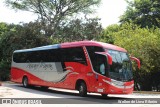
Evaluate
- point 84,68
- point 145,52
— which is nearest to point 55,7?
point 145,52

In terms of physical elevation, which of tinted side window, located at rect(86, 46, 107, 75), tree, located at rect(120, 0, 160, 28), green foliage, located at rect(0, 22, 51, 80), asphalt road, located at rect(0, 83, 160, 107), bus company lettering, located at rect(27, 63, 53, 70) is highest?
tree, located at rect(120, 0, 160, 28)

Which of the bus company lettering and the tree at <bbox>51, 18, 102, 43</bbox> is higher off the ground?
the tree at <bbox>51, 18, 102, 43</bbox>

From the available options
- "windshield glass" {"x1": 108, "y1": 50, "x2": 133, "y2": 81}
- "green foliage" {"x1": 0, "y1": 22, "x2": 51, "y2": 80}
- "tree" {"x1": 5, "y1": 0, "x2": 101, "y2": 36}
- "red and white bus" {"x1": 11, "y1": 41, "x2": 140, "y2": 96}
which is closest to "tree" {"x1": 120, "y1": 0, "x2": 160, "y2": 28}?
"tree" {"x1": 5, "y1": 0, "x2": 101, "y2": 36}

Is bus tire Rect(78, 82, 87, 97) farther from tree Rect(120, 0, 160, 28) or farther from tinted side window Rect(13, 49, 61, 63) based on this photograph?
tree Rect(120, 0, 160, 28)

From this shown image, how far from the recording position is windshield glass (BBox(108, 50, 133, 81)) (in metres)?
17.4

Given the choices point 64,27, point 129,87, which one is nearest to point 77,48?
point 129,87

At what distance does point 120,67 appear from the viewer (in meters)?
17.8

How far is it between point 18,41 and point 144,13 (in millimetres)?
21731

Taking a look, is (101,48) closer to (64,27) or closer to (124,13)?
(64,27)

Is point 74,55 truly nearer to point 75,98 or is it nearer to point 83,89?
point 83,89

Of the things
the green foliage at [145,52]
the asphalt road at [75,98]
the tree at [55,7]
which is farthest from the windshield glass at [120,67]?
the tree at [55,7]

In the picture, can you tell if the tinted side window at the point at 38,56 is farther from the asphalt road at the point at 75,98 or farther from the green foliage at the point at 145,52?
the green foliage at the point at 145,52

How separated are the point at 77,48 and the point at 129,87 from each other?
4.01m

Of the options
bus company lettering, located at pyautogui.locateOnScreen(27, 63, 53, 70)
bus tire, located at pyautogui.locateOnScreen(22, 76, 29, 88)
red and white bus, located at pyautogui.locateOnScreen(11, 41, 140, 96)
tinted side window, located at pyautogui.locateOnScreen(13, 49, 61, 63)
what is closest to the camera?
red and white bus, located at pyautogui.locateOnScreen(11, 41, 140, 96)
